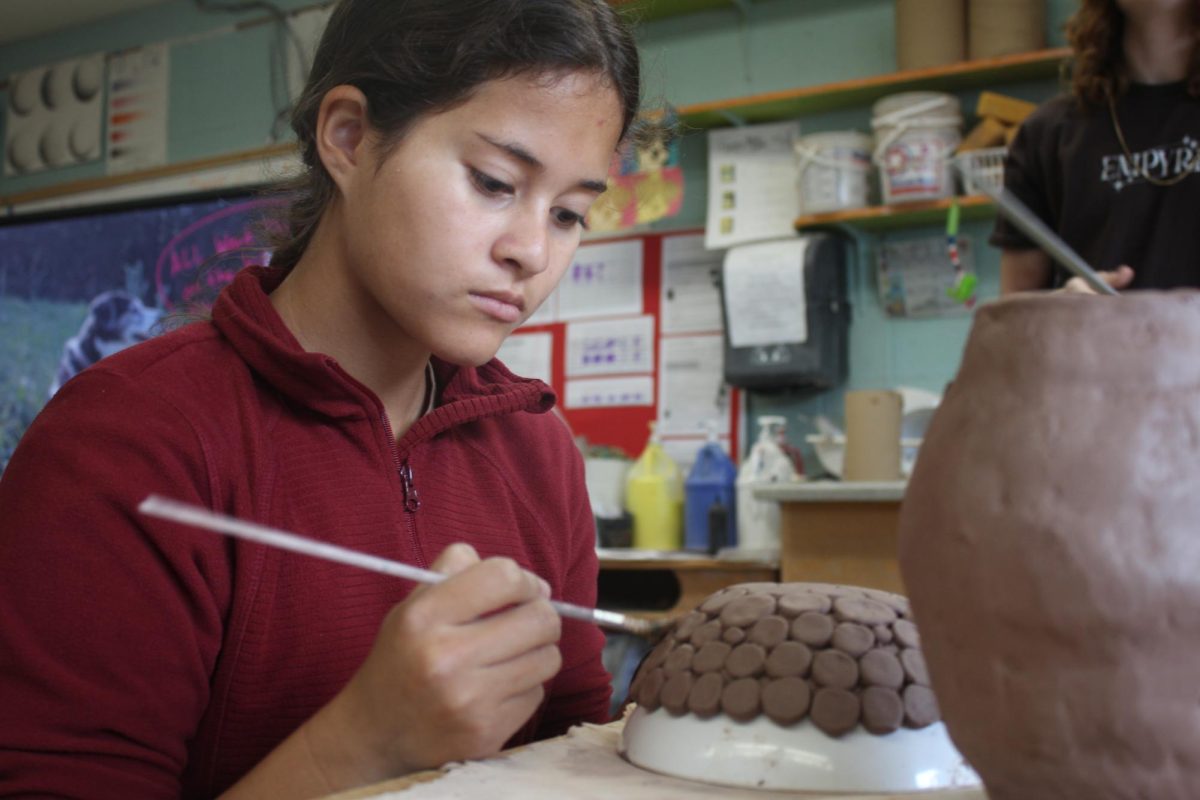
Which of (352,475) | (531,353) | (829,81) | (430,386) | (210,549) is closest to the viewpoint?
(210,549)

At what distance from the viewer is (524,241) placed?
836 mm

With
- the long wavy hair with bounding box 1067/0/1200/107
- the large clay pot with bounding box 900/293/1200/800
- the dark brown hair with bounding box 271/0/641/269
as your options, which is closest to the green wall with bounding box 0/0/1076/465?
the long wavy hair with bounding box 1067/0/1200/107

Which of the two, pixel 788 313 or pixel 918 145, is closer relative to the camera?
pixel 918 145

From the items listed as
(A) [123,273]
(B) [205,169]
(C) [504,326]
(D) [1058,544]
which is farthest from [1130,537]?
(B) [205,169]

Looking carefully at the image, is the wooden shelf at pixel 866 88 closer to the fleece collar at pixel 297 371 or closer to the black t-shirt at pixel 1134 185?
the black t-shirt at pixel 1134 185

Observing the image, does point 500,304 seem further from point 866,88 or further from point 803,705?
point 866,88

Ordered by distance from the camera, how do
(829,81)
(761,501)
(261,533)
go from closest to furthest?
1. (261,533)
2. (761,501)
3. (829,81)

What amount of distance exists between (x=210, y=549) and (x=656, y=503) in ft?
7.86

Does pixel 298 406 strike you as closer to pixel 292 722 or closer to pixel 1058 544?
pixel 292 722

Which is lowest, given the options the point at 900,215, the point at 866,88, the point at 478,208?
the point at 478,208

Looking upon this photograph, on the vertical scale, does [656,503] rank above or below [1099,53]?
below

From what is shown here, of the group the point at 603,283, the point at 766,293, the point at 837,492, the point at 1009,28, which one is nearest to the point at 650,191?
the point at 603,283

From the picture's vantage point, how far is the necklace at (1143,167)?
1.71 m

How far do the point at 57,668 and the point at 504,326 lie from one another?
1.27 ft
